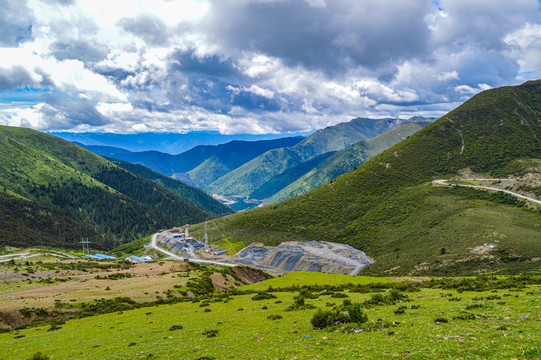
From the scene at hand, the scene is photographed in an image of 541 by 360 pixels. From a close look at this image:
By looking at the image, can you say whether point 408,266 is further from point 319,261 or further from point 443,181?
point 443,181

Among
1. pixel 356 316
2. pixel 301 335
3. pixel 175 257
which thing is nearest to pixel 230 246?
pixel 175 257

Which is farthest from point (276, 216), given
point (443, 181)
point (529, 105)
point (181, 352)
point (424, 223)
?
point (529, 105)

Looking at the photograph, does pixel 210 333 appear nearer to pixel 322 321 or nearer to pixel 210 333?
pixel 210 333

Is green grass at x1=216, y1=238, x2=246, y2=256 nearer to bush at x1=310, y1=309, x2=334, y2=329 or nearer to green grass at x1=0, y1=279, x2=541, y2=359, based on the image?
green grass at x1=0, y1=279, x2=541, y2=359

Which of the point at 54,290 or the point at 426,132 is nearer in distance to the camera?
the point at 54,290

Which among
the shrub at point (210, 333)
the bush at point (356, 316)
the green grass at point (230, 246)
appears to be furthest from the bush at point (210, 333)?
the green grass at point (230, 246)

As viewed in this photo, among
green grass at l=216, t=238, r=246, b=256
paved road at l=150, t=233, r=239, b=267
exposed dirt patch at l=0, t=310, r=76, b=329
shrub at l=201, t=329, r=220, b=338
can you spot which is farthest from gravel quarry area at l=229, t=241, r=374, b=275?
exposed dirt patch at l=0, t=310, r=76, b=329

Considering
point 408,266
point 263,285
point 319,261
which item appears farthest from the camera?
point 319,261
